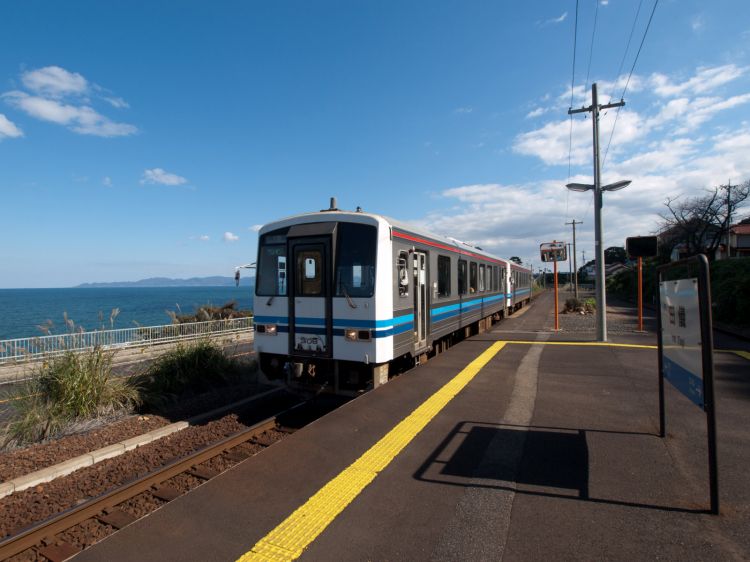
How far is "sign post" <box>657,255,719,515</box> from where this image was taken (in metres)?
2.99

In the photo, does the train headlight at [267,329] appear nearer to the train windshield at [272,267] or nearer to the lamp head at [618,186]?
→ the train windshield at [272,267]

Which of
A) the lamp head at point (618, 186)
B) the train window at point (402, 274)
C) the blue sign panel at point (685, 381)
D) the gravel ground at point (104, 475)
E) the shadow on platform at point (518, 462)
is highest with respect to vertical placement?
the lamp head at point (618, 186)

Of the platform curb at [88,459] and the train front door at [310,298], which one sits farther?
the train front door at [310,298]

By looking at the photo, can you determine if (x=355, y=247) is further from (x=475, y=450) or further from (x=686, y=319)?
(x=686, y=319)

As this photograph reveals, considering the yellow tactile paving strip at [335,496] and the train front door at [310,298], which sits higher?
the train front door at [310,298]

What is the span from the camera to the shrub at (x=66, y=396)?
229 inches

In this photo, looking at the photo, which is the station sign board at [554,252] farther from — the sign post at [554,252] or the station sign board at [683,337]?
the station sign board at [683,337]

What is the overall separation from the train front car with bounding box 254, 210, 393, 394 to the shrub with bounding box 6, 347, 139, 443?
7.54ft

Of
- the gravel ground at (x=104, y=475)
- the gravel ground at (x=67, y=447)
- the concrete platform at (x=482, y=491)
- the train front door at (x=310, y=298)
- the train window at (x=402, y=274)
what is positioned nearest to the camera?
the concrete platform at (x=482, y=491)

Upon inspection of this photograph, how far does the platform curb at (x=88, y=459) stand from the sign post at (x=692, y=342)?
6.03 m

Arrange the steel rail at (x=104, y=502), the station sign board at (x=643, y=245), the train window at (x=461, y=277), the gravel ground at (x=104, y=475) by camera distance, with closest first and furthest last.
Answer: the steel rail at (x=104, y=502) → the gravel ground at (x=104, y=475) → the train window at (x=461, y=277) → the station sign board at (x=643, y=245)

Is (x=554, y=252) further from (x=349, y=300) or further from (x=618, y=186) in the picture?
(x=349, y=300)

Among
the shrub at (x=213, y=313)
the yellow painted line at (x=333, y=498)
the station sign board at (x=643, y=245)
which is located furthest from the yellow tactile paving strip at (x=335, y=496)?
the shrub at (x=213, y=313)

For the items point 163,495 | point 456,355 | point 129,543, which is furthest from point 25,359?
point 456,355
